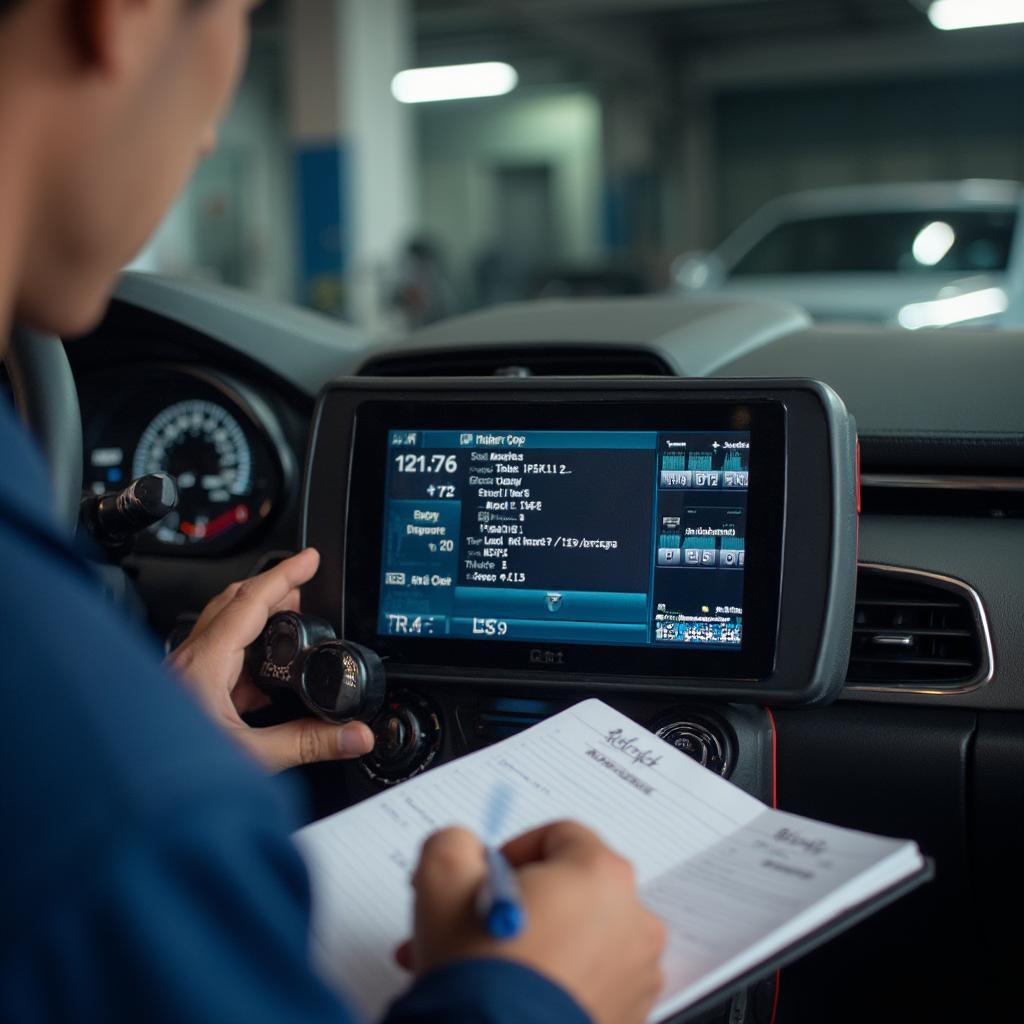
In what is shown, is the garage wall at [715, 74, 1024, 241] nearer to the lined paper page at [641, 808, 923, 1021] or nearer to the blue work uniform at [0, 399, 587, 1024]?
the lined paper page at [641, 808, 923, 1021]

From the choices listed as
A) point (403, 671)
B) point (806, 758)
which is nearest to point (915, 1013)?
point (806, 758)

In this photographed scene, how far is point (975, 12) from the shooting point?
42.6 feet

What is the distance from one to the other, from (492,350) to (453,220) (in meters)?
17.2

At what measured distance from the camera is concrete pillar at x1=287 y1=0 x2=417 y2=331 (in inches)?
398

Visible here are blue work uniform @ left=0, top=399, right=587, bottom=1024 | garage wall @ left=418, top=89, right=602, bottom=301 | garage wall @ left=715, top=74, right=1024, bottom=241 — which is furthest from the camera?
garage wall @ left=418, top=89, right=602, bottom=301

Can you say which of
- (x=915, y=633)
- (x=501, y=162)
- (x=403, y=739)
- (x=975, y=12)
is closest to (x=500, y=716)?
(x=403, y=739)

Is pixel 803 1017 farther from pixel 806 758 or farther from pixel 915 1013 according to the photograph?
pixel 806 758

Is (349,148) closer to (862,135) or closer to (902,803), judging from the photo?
(862,135)

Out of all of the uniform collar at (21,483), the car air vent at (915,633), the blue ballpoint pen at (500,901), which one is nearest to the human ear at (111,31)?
the uniform collar at (21,483)

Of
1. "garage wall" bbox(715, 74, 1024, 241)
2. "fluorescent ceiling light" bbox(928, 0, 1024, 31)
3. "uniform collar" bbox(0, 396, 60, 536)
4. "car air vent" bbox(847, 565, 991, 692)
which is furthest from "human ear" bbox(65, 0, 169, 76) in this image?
"garage wall" bbox(715, 74, 1024, 241)

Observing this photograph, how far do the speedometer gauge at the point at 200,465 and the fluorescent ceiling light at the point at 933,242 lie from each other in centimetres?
511

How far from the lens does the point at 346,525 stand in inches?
55.2

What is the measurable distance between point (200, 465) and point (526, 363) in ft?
1.72

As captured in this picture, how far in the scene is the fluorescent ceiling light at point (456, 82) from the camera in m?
15.3
